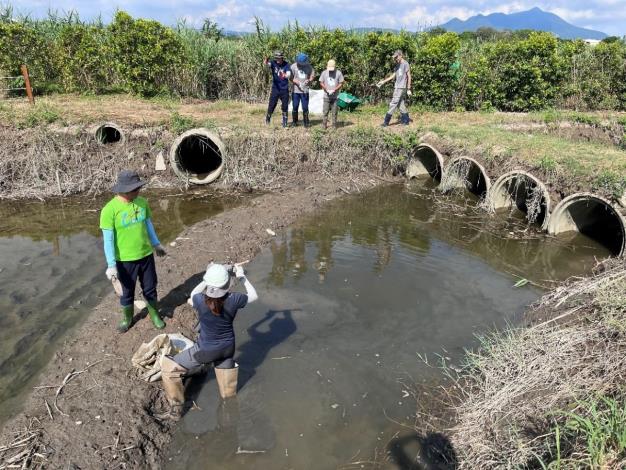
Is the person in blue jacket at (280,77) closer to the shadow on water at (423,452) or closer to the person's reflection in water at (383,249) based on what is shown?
the person's reflection in water at (383,249)

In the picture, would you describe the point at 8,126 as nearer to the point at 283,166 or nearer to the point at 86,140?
the point at 86,140

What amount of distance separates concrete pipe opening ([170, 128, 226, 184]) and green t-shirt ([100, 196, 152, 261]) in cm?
579

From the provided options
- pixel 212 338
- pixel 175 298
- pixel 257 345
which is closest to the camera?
pixel 212 338

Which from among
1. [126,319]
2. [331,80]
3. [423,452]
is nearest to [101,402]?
[126,319]

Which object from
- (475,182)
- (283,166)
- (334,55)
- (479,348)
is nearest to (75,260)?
(283,166)

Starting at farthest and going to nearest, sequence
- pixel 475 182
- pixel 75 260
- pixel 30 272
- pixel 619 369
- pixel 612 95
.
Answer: pixel 612 95 < pixel 475 182 < pixel 75 260 < pixel 30 272 < pixel 619 369

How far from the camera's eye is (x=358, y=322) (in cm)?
605

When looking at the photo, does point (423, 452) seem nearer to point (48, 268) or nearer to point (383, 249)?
point (383, 249)

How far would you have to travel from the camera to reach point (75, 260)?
24.3 feet

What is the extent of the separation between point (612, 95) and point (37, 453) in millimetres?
19473

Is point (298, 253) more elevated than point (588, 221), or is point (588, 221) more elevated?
point (588, 221)

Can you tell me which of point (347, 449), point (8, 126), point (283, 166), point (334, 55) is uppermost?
point (334, 55)

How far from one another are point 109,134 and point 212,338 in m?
A: 9.38

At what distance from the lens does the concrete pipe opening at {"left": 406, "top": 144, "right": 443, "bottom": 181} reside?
39.0 ft
